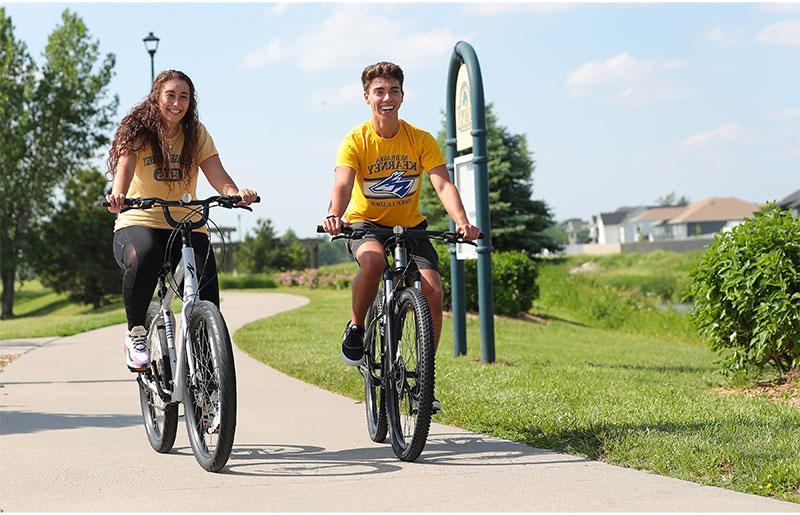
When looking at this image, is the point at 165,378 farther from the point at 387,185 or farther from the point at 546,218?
the point at 546,218

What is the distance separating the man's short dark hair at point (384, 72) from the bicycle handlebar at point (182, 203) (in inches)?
38.7

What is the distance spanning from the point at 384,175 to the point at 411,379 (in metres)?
1.14

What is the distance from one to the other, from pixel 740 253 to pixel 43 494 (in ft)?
19.6

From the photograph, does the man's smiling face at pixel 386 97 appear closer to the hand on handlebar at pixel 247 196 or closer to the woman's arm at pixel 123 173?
the hand on handlebar at pixel 247 196

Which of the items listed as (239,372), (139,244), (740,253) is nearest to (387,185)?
(139,244)

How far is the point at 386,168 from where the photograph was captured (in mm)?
5941

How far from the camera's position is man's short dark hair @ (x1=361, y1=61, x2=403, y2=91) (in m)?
5.96

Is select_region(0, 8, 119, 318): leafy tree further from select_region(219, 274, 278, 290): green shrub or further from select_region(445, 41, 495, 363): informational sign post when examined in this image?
select_region(445, 41, 495, 363): informational sign post

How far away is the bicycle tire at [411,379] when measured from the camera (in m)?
5.23

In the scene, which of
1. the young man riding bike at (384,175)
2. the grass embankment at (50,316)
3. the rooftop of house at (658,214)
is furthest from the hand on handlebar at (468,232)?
the rooftop of house at (658,214)

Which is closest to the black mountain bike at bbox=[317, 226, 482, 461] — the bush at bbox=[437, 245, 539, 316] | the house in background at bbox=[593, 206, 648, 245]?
the bush at bbox=[437, 245, 539, 316]

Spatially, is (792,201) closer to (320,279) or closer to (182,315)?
(320,279)

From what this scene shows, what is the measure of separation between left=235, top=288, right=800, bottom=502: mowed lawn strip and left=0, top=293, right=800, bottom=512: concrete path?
195mm

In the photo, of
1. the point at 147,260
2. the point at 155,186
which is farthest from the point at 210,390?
the point at 155,186
